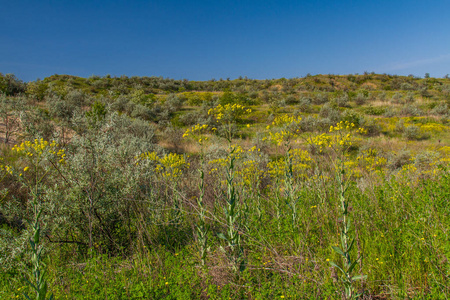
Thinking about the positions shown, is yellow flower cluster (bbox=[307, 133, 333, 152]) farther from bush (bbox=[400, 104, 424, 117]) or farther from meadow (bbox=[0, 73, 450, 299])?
bush (bbox=[400, 104, 424, 117])

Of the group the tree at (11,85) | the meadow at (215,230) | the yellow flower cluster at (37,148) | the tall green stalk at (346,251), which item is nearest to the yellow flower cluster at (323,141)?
the meadow at (215,230)

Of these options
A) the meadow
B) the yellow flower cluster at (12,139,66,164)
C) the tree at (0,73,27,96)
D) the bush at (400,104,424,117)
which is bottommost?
the meadow

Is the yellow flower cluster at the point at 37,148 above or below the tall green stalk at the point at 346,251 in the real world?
above

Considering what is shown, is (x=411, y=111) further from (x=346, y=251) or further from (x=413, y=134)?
(x=346, y=251)

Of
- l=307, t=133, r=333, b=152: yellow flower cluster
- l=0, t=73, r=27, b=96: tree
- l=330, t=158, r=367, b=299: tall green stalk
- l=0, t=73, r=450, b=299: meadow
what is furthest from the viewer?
l=0, t=73, r=27, b=96: tree

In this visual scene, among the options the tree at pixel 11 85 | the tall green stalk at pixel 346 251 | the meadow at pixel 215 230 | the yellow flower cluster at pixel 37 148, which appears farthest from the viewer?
the tree at pixel 11 85

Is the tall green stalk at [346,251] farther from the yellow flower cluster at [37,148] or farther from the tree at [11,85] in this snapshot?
the tree at [11,85]

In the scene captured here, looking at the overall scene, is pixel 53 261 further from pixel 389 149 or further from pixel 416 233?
pixel 389 149

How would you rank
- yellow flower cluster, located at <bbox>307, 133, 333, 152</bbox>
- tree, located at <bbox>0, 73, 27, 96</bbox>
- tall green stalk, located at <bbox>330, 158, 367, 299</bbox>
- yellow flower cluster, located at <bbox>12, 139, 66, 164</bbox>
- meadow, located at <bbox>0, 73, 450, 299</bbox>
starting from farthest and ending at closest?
1. tree, located at <bbox>0, 73, 27, 96</bbox>
2. yellow flower cluster, located at <bbox>307, 133, 333, 152</bbox>
3. yellow flower cluster, located at <bbox>12, 139, 66, 164</bbox>
4. meadow, located at <bbox>0, 73, 450, 299</bbox>
5. tall green stalk, located at <bbox>330, 158, 367, 299</bbox>

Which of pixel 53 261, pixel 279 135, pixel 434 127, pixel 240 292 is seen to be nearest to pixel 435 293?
pixel 240 292

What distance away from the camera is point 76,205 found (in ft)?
11.9

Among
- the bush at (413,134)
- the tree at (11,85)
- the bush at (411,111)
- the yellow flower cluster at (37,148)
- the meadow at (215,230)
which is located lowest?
the meadow at (215,230)

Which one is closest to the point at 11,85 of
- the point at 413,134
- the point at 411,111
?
the point at 413,134

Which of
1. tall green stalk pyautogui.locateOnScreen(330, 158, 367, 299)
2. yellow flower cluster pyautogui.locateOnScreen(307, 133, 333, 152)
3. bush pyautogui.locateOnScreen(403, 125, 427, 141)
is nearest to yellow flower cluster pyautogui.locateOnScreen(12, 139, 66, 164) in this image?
tall green stalk pyautogui.locateOnScreen(330, 158, 367, 299)
